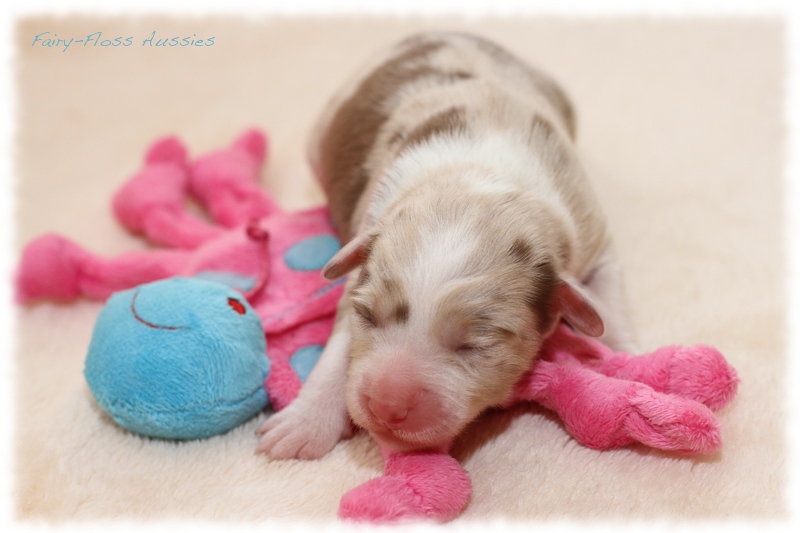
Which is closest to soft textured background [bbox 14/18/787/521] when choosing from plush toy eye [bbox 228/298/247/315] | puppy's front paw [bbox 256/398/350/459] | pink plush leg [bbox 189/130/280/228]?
puppy's front paw [bbox 256/398/350/459]

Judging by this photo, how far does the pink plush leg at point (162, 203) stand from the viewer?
341 centimetres

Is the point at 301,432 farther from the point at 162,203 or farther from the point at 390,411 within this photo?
the point at 162,203

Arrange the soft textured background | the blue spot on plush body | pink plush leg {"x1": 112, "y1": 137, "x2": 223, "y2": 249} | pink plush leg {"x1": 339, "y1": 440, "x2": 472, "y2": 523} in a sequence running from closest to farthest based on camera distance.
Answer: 1. pink plush leg {"x1": 339, "y1": 440, "x2": 472, "y2": 523}
2. the soft textured background
3. the blue spot on plush body
4. pink plush leg {"x1": 112, "y1": 137, "x2": 223, "y2": 249}

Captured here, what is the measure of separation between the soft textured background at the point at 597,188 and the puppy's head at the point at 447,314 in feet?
1.09

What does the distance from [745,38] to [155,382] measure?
16.1 ft

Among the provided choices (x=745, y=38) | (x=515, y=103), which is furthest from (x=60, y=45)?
(x=745, y=38)

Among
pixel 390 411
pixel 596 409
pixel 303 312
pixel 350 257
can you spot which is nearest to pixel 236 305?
pixel 303 312

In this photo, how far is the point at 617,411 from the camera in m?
2.16

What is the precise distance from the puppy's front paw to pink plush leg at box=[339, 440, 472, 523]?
0.30 meters

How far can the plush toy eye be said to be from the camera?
2.48 m

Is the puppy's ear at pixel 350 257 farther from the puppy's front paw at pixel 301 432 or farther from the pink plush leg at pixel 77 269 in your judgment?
the pink plush leg at pixel 77 269

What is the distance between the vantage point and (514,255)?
2.10 meters

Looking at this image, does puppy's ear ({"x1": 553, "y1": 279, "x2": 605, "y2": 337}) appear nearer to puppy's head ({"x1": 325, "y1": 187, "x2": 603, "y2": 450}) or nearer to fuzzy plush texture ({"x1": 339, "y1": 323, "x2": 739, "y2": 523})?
puppy's head ({"x1": 325, "y1": 187, "x2": 603, "y2": 450})

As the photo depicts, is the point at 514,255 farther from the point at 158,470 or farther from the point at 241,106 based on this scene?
the point at 241,106
